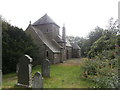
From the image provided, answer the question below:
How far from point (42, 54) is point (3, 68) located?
8.66 m

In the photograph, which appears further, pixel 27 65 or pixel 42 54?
pixel 42 54

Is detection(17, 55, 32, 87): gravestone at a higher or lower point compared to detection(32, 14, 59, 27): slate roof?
lower

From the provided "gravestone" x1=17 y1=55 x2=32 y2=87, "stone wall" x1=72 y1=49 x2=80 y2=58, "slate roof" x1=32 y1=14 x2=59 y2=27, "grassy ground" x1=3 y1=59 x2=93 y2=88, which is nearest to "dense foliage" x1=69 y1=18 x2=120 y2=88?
"grassy ground" x1=3 y1=59 x2=93 y2=88

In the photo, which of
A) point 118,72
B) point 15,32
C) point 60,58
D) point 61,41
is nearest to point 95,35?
point 61,41

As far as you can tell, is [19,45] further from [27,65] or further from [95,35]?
[95,35]

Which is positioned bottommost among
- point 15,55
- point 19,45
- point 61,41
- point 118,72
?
point 118,72

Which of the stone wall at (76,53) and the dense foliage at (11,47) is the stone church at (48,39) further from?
the stone wall at (76,53)

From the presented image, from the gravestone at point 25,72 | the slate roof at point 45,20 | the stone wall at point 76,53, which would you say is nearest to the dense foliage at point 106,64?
the gravestone at point 25,72

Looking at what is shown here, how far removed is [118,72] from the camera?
5668mm

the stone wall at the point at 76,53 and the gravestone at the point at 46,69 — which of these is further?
the stone wall at the point at 76,53

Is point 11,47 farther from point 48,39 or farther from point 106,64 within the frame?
point 48,39

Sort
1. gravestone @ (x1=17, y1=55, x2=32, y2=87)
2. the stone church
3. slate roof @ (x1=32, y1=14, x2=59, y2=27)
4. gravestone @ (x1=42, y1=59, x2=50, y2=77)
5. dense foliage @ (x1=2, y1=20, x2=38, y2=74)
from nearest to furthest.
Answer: gravestone @ (x1=17, y1=55, x2=32, y2=87), gravestone @ (x1=42, y1=59, x2=50, y2=77), dense foliage @ (x1=2, y1=20, x2=38, y2=74), the stone church, slate roof @ (x1=32, y1=14, x2=59, y2=27)

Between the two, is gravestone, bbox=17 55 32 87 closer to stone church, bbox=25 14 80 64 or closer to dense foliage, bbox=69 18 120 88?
dense foliage, bbox=69 18 120 88

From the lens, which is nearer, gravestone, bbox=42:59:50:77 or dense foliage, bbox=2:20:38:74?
gravestone, bbox=42:59:50:77
